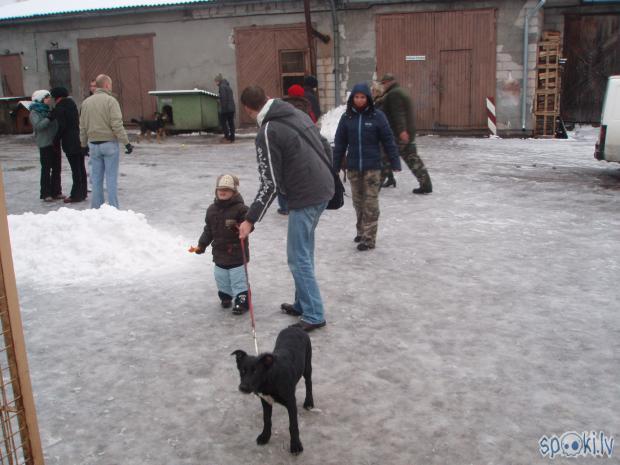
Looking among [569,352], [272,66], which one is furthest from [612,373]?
[272,66]

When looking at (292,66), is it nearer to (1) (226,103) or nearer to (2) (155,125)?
(1) (226,103)

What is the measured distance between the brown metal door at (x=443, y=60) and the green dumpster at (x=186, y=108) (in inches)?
217

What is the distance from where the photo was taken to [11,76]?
2433 centimetres

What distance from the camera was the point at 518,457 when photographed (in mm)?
3295

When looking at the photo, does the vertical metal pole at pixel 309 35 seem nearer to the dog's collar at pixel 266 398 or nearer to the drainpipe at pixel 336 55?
the drainpipe at pixel 336 55

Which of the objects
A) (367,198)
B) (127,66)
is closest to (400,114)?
(367,198)

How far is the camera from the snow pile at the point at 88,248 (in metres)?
6.41

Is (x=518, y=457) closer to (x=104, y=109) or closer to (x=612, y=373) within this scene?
(x=612, y=373)

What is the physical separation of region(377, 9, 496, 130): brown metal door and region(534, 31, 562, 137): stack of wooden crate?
1.44 meters

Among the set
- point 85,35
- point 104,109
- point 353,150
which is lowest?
point 353,150

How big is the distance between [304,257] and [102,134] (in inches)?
198

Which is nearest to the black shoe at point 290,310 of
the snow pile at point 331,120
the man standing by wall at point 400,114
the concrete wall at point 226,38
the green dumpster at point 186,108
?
the man standing by wall at point 400,114

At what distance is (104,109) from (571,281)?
20.9ft

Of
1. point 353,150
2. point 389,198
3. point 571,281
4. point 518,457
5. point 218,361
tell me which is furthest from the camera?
point 389,198
